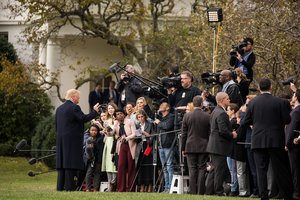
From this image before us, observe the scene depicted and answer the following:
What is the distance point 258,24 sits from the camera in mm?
30719

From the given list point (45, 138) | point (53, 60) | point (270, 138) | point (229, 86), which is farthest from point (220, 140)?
point (53, 60)

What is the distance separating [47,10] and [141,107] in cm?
1273

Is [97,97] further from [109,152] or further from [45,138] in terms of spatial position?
[109,152]

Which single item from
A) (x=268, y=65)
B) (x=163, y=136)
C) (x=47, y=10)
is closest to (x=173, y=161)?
(x=163, y=136)

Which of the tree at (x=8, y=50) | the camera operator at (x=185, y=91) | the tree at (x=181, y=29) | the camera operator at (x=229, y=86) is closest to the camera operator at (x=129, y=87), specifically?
the camera operator at (x=185, y=91)

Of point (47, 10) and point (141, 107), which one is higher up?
point (47, 10)

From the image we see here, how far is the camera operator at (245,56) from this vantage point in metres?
23.8

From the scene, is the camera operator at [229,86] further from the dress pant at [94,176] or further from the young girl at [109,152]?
the dress pant at [94,176]

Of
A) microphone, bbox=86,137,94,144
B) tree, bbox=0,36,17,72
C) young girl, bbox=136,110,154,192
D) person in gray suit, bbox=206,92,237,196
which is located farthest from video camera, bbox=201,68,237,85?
tree, bbox=0,36,17,72

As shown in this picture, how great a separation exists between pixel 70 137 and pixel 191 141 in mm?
2720

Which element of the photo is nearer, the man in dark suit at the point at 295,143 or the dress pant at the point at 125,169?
the man in dark suit at the point at 295,143

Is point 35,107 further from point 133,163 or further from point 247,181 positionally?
point 247,181

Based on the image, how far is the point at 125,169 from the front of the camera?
2630cm

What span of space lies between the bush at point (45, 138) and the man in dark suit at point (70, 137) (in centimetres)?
1473
